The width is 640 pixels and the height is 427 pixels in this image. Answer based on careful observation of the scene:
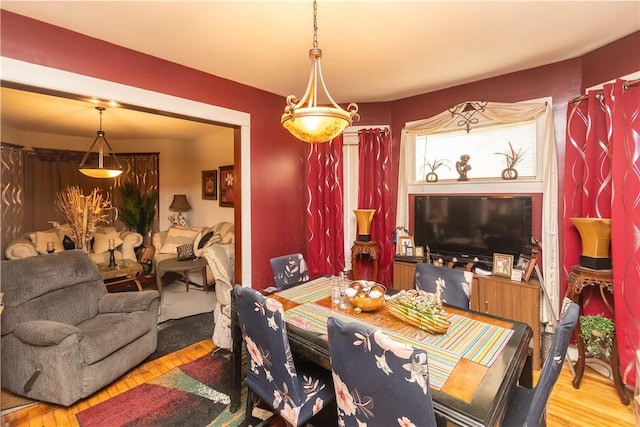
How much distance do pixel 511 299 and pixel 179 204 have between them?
5468mm

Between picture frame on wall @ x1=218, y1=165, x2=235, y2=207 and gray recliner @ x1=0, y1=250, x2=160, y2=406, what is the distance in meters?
2.62

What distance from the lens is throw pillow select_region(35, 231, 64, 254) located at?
4.24 meters

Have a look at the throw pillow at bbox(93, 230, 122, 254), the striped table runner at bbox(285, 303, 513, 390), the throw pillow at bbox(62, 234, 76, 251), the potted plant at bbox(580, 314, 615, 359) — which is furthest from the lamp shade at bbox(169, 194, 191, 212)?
the potted plant at bbox(580, 314, 615, 359)

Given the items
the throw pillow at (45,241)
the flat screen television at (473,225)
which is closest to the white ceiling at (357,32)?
the flat screen television at (473,225)

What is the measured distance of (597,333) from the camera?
2139 mm

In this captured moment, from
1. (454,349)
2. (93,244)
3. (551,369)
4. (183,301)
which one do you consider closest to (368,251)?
(454,349)

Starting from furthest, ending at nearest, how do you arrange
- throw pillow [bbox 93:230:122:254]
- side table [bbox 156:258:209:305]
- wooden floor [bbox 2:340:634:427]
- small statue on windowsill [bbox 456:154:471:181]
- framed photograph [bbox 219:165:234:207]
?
framed photograph [bbox 219:165:234:207]
throw pillow [bbox 93:230:122:254]
side table [bbox 156:258:209:305]
small statue on windowsill [bbox 456:154:471:181]
wooden floor [bbox 2:340:634:427]

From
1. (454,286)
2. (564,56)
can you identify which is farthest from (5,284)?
(564,56)

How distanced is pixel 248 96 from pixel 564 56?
286 centimetres

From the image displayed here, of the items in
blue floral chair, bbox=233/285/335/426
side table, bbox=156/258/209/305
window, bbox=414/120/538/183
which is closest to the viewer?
blue floral chair, bbox=233/285/335/426

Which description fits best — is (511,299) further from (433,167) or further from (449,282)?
(433,167)

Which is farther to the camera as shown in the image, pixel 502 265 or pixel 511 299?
pixel 502 265

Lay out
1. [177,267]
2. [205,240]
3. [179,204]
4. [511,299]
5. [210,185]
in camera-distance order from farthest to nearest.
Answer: [179,204], [210,185], [205,240], [177,267], [511,299]

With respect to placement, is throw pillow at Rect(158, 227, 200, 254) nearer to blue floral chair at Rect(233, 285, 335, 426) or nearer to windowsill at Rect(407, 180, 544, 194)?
windowsill at Rect(407, 180, 544, 194)
